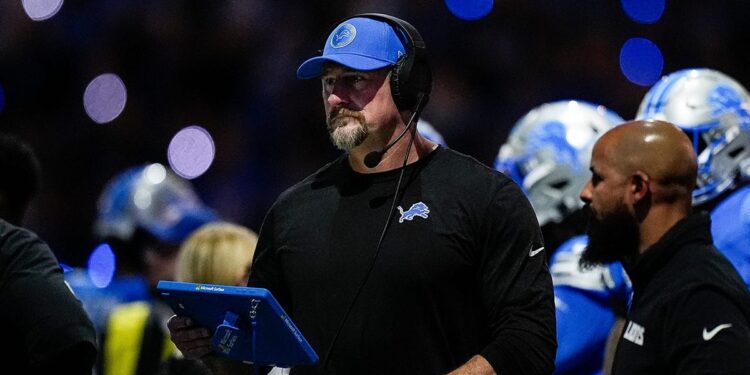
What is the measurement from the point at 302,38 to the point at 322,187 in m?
6.36

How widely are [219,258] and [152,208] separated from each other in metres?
1.97

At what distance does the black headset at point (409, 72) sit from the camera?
3.46m

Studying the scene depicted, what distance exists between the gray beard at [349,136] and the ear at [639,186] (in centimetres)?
81

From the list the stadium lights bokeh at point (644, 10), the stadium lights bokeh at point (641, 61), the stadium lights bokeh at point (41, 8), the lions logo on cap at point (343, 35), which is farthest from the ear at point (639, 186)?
the stadium lights bokeh at point (41, 8)

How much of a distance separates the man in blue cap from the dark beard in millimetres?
429

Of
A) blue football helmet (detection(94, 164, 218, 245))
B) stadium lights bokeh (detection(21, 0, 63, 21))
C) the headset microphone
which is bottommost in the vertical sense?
blue football helmet (detection(94, 164, 218, 245))

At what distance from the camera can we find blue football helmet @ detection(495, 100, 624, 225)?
19.9ft

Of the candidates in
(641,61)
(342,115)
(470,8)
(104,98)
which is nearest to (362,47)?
(342,115)

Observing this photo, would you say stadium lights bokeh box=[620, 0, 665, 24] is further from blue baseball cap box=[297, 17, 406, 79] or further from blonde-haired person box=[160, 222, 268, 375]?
blue baseball cap box=[297, 17, 406, 79]

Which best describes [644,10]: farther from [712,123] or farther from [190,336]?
[190,336]

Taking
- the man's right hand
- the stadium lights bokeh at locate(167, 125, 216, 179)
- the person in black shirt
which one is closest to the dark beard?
the man's right hand

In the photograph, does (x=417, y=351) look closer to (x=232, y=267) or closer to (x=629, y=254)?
(x=629, y=254)

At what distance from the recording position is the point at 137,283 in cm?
619

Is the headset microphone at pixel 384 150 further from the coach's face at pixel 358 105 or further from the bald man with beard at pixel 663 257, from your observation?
the bald man with beard at pixel 663 257
